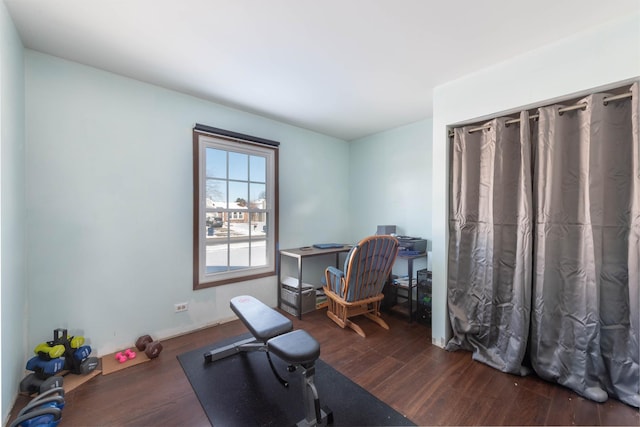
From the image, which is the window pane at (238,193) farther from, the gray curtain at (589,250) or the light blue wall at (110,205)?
the gray curtain at (589,250)

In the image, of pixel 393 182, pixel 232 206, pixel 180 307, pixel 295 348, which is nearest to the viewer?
pixel 295 348

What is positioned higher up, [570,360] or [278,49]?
[278,49]

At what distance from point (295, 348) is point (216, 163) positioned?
2.31m

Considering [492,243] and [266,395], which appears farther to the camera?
[492,243]

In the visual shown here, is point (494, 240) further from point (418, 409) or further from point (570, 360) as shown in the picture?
point (418, 409)

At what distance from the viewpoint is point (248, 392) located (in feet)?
6.11

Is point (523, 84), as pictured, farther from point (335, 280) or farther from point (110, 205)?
point (110, 205)

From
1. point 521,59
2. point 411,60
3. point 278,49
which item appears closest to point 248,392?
point 278,49

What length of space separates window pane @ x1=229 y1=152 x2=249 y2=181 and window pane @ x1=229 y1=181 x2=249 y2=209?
0.25ft

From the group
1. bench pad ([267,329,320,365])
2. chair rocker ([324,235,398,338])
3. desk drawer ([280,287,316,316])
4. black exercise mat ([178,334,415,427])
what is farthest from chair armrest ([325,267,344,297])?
bench pad ([267,329,320,365])

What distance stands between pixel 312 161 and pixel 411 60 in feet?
6.82

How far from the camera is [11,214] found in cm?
164

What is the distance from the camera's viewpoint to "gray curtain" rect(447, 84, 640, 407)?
5.61 ft

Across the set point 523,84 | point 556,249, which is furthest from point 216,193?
point 556,249
